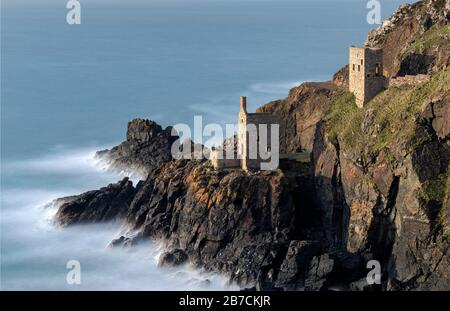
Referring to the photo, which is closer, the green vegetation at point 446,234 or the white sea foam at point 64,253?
the green vegetation at point 446,234

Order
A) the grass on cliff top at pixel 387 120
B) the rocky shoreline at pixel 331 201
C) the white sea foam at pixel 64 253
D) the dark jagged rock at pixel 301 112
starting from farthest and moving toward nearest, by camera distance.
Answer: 1. the dark jagged rock at pixel 301 112
2. the white sea foam at pixel 64 253
3. the grass on cliff top at pixel 387 120
4. the rocky shoreline at pixel 331 201

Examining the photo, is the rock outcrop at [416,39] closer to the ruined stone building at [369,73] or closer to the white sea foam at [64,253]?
the ruined stone building at [369,73]

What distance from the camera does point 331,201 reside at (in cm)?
6234

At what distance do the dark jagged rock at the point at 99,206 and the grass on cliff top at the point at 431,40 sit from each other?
22.5 m

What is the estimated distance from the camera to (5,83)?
147 metres

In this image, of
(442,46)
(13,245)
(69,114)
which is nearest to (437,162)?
(442,46)

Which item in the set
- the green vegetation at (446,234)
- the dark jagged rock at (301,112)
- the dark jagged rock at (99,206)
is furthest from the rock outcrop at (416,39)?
the dark jagged rock at (99,206)

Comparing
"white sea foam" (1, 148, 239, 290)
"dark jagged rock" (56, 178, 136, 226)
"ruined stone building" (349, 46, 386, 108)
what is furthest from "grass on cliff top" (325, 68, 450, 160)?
"dark jagged rock" (56, 178, 136, 226)

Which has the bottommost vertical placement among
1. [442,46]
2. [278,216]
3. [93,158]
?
[278,216]

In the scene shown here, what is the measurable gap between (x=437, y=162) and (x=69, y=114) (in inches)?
2953

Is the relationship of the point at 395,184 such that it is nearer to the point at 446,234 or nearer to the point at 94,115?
the point at 446,234

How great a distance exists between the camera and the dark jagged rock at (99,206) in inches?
2763

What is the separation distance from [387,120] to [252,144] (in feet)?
31.1

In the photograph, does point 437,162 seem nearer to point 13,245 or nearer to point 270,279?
point 270,279
